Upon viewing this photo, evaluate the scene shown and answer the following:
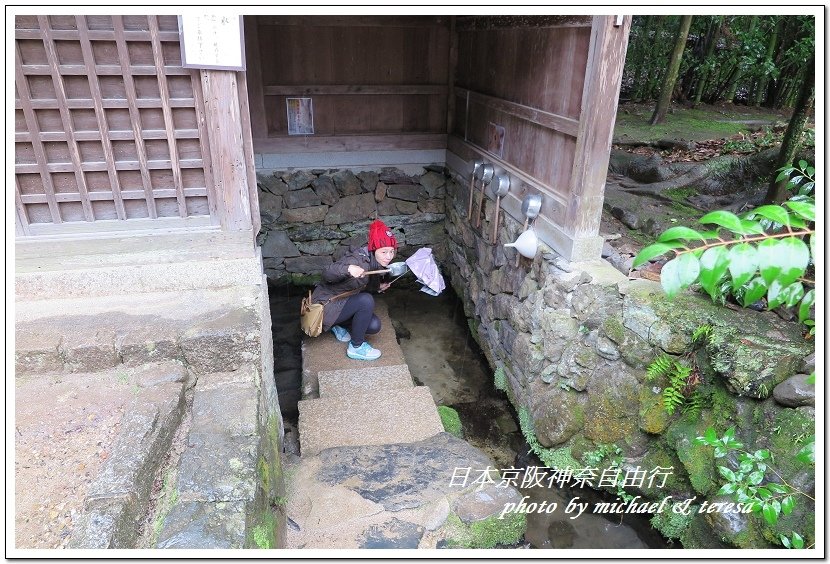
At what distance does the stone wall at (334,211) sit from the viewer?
7000 millimetres

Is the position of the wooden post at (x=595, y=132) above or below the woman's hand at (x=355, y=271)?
above

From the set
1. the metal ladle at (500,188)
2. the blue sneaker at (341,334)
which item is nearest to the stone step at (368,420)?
the blue sneaker at (341,334)

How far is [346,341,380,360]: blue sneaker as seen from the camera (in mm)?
5176

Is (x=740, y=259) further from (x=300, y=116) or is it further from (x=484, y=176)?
(x=300, y=116)

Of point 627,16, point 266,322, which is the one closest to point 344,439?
point 266,322

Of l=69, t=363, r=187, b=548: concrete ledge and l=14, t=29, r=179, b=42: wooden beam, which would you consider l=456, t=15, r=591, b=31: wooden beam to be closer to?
l=14, t=29, r=179, b=42: wooden beam

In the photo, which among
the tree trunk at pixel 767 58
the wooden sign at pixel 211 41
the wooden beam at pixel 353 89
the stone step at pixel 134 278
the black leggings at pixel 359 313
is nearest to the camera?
the wooden sign at pixel 211 41

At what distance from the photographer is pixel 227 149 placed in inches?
135

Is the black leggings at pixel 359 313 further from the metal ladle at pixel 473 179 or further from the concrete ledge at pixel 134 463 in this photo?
the concrete ledge at pixel 134 463

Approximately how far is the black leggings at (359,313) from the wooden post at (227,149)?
1640 millimetres

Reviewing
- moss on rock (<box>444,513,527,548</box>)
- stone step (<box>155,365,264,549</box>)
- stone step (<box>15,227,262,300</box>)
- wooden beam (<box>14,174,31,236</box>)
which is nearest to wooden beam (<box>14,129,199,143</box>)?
wooden beam (<box>14,174,31,236</box>)

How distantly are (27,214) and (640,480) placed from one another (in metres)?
4.71

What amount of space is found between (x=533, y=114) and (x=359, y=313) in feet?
8.28

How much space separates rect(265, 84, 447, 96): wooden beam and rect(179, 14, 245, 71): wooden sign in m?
3.43
